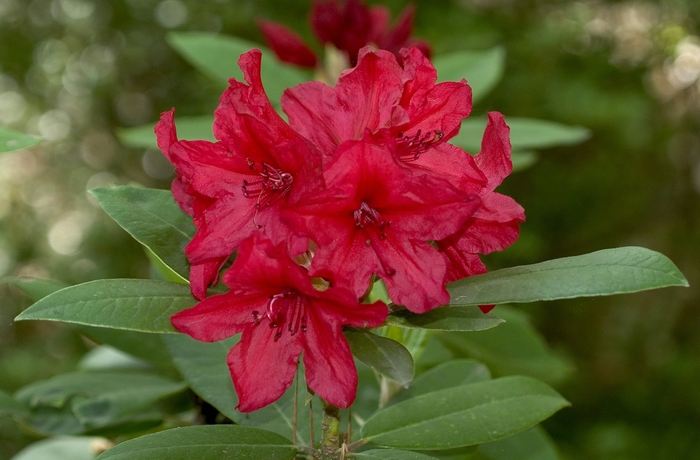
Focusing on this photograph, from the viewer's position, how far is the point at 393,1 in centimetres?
284

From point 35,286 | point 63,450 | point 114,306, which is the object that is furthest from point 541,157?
point 114,306

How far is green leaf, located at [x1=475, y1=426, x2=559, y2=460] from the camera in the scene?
3.19ft

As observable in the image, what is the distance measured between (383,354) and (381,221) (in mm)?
A: 105

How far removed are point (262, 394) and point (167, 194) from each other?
25 cm

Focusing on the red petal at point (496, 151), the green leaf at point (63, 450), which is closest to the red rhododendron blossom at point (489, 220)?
the red petal at point (496, 151)

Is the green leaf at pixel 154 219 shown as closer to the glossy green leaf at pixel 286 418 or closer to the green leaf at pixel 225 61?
the glossy green leaf at pixel 286 418

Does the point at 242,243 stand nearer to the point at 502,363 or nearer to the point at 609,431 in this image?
the point at 502,363

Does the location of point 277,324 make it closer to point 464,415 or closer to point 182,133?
point 464,415

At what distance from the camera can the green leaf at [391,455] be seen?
0.67m

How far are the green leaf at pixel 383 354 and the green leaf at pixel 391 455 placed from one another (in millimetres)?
107

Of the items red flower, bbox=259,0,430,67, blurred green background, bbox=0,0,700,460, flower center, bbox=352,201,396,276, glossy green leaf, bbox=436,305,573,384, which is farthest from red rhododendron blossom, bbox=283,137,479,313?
blurred green background, bbox=0,0,700,460

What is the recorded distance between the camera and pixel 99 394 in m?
0.99

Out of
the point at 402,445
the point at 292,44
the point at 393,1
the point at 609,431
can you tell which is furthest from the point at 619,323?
the point at 402,445

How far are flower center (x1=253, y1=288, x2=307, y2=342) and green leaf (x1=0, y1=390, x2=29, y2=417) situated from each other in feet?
1.38
